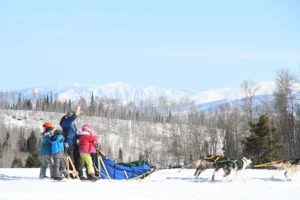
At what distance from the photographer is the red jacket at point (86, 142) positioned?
12062mm

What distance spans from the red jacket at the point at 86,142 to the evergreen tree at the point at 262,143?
61.1 feet

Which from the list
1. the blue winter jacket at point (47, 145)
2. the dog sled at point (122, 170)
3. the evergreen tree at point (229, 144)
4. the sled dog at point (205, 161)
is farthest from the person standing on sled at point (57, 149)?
the evergreen tree at point (229, 144)

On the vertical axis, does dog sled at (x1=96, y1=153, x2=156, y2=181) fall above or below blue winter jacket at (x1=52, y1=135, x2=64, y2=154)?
below

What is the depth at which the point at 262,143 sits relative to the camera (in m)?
29.4

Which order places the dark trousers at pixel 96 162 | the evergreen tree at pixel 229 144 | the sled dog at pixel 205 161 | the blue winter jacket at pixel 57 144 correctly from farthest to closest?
1. the evergreen tree at pixel 229 144
2. the sled dog at pixel 205 161
3. the dark trousers at pixel 96 162
4. the blue winter jacket at pixel 57 144

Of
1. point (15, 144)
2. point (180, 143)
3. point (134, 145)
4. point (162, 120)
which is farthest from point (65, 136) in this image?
point (162, 120)

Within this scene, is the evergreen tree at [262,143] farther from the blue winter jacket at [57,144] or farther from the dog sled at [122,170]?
the blue winter jacket at [57,144]

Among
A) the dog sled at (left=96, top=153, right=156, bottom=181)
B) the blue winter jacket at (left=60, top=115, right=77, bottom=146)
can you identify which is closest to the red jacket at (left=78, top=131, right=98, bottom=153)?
the blue winter jacket at (left=60, top=115, right=77, bottom=146)

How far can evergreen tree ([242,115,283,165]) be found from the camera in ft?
96.4

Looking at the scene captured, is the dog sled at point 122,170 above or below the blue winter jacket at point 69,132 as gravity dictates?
below

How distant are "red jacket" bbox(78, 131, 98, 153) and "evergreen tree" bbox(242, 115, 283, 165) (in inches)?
734

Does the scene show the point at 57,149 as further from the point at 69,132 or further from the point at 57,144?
the point at 69,132

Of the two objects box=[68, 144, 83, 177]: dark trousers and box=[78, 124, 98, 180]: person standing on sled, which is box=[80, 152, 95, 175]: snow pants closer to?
box=[78, 124, 98, 180]: person standing on sled

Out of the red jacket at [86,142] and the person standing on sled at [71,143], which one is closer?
the red jacket at [86,142]
